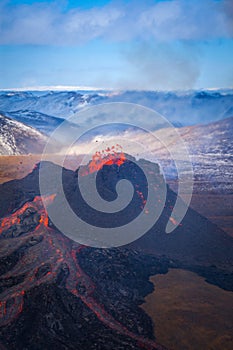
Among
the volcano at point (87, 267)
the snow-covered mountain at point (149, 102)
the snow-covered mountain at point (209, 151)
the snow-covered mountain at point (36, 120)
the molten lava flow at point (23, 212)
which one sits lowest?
the volcano at point (87, 267)

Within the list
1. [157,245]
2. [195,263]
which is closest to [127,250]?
[157,245]

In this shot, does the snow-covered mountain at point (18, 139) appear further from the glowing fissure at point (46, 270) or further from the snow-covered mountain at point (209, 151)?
the glowing fissure at point (46, 270)

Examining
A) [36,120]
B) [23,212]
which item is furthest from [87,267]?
[36,120]

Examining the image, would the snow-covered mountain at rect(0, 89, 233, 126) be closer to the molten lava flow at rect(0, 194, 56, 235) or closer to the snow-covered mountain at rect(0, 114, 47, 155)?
the snow-covered mountain at rect(0, 114, 47, 155)

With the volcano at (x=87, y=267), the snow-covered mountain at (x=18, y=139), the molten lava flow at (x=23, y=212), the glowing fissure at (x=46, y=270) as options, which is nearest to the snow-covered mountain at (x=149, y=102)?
the snow-covered mountain at (x=18, y=139)

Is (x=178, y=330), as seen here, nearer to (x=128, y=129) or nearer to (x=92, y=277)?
(x=92, y=277)

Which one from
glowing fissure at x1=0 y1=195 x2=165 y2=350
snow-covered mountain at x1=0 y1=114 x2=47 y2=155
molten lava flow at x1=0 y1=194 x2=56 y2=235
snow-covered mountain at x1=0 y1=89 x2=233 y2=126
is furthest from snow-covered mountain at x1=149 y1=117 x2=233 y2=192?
snow-covered mountain at x1=0 y1=89 x2=233 y2=126
